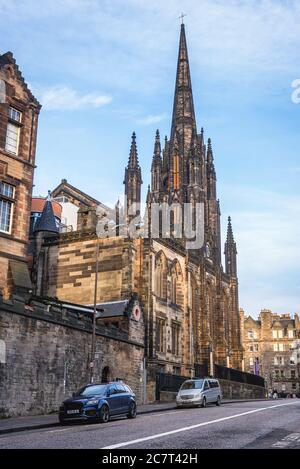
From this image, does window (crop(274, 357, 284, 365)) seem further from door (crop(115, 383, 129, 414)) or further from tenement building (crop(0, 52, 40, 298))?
door (crop(115, 383, 129, 414))

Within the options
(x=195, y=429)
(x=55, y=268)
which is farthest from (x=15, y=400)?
(x=55, y=268)

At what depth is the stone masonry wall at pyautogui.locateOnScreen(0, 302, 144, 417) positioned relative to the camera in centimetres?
2108

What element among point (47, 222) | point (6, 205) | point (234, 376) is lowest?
point (234, 376)

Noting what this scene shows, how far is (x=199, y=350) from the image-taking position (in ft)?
158

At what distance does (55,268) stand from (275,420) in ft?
86.7

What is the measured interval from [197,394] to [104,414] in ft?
32.0

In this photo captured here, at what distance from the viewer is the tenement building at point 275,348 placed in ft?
287

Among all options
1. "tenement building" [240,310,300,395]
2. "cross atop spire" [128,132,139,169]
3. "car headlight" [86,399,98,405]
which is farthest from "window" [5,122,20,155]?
"tenement building" [240,310,300,395]

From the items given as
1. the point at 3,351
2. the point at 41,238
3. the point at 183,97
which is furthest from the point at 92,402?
the point at 183,97

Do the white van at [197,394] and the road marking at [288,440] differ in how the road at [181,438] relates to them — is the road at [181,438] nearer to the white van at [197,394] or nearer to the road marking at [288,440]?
the road marking at [288,440]

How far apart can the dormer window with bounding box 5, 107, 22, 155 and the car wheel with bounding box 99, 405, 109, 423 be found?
15.0 metres

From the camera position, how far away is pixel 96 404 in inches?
694

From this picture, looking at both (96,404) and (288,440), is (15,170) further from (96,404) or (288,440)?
(288,440)
